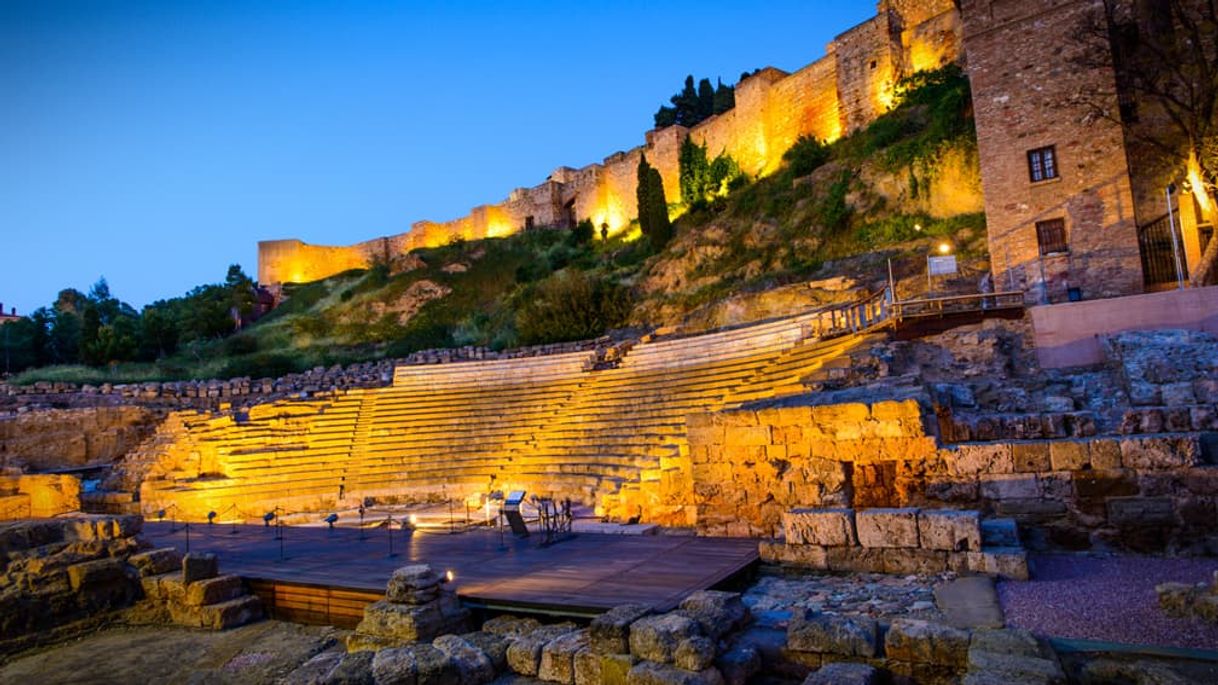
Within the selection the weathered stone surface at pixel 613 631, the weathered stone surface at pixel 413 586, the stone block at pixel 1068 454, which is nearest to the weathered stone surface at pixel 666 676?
the weathered stone surface at pixel 613 631

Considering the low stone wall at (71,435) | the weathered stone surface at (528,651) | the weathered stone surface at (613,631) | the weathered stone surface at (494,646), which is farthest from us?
the low stone wall at (71,435)

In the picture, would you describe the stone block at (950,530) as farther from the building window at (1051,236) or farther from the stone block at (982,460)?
the building window at (1051,236)

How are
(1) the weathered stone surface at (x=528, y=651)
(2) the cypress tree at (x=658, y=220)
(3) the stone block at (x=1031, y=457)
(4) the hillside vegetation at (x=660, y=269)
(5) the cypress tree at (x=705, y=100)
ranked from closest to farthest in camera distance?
(1) the weathered stone surface at (x=528, y=651), (3) the stone block at (x=1031, y=457), (4) the hillside vegetation at (x=660, y=269), (2) the cypress tree at (x=658, y=220), (5) the cypress tree at (x=705, y=100)

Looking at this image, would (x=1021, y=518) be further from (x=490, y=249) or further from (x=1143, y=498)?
(x=490, y=249)

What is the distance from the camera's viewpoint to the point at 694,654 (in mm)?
4367

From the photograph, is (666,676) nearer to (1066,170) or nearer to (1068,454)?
(1068,454)

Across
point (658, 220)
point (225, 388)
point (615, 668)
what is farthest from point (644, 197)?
point (615, 668)

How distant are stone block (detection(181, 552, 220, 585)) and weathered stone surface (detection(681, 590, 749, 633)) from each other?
19.6 ft

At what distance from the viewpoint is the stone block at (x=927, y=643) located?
411cm

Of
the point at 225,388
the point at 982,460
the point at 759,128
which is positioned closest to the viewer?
the point at 982,460

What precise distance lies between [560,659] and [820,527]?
3.08 metres

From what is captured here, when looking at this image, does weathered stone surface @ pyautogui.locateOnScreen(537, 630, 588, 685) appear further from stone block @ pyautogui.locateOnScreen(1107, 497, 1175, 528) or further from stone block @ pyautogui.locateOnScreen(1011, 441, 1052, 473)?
stone block @ pyautogui.locateOnScreen(1107, 497, 1175, 528)

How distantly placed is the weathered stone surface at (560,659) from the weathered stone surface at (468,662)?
411 mm

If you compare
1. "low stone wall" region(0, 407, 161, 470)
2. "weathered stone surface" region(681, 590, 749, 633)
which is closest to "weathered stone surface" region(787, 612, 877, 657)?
"weathered stone surface" region(681, 590, 749, 633)
